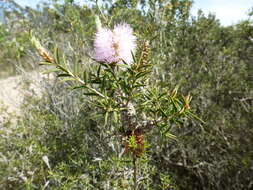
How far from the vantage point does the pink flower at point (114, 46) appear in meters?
0.99

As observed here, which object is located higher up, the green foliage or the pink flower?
the pink flower

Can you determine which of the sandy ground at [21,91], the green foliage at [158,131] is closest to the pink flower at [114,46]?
the green foliage at [158,131]

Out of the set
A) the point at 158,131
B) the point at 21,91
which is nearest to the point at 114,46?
the point at 158,131

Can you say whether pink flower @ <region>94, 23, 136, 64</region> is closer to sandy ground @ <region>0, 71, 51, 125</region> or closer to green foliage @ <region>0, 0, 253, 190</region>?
green foliage @ <region>0, 0, 253, 190</region>

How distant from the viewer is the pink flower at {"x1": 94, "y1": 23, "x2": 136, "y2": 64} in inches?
39.0

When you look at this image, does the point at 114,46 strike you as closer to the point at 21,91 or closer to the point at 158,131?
the point at 158,131

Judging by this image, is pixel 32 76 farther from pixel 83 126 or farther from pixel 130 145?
pixel 130 145

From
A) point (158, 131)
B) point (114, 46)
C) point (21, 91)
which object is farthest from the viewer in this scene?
point (21, 91)

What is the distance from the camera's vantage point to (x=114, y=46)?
101cm

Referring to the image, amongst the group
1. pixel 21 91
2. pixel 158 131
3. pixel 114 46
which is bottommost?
pixel 21 91

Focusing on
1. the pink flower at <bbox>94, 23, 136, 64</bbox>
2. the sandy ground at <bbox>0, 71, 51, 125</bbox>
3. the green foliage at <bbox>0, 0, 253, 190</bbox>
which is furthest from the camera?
the sandy ground at <bbox>0, 71, 51, 125</bbox>

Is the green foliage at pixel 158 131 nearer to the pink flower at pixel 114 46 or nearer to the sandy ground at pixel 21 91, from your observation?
the sandy ground at pixel 21 91

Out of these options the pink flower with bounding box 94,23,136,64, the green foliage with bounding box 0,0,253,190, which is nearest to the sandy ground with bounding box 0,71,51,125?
the green foliage with bounding box 0,0,253,190

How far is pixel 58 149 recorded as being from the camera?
9.41 ft
